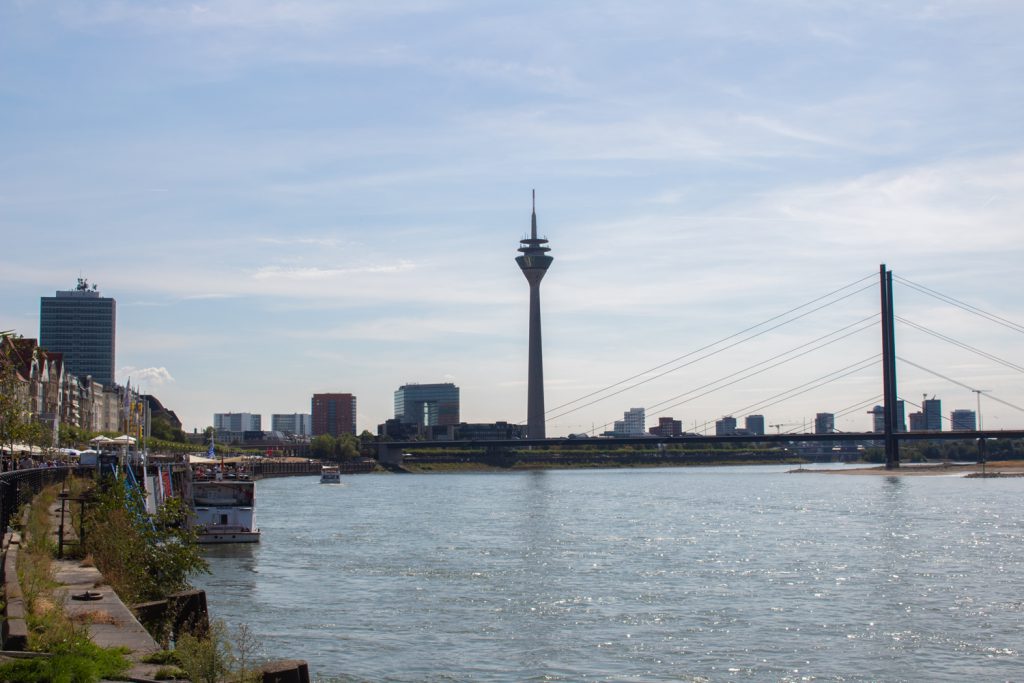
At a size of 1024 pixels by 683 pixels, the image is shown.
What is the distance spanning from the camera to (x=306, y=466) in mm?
180125

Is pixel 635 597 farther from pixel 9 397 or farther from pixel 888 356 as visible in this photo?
pixel 888 356

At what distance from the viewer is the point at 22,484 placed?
152ft

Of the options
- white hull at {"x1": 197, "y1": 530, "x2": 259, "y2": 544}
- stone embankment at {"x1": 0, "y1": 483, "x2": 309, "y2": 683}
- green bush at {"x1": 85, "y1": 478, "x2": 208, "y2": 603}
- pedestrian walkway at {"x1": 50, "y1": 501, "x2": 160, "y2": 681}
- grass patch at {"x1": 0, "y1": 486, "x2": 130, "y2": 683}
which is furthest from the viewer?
white hull at {"x1": 197, "y1": 530, "x2": 259, "y2": 544}

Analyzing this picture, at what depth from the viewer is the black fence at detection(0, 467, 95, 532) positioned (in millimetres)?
30016

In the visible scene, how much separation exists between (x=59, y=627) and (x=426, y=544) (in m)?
32.3

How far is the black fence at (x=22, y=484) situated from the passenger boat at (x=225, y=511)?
271 inches

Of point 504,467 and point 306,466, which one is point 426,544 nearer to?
A: point 306,466

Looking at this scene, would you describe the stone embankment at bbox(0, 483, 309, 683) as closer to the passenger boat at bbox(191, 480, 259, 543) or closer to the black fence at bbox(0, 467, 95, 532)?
the black fence at bbox(0, 467, 95, 532)

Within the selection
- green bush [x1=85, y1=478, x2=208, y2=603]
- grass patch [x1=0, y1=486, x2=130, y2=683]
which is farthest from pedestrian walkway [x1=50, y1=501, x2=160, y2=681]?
green bush [x1=85, y1=478, x2=208, y2=603]

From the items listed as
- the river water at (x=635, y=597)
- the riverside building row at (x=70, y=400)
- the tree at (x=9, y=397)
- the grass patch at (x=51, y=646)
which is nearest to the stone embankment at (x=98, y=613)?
the grass patch at (x=51, y=646)

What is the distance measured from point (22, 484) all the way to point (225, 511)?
822cm

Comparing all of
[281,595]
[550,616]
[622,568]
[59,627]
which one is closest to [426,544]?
[622,568]

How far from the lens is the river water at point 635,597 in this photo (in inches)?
922

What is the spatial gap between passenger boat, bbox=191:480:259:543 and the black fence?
689cm
